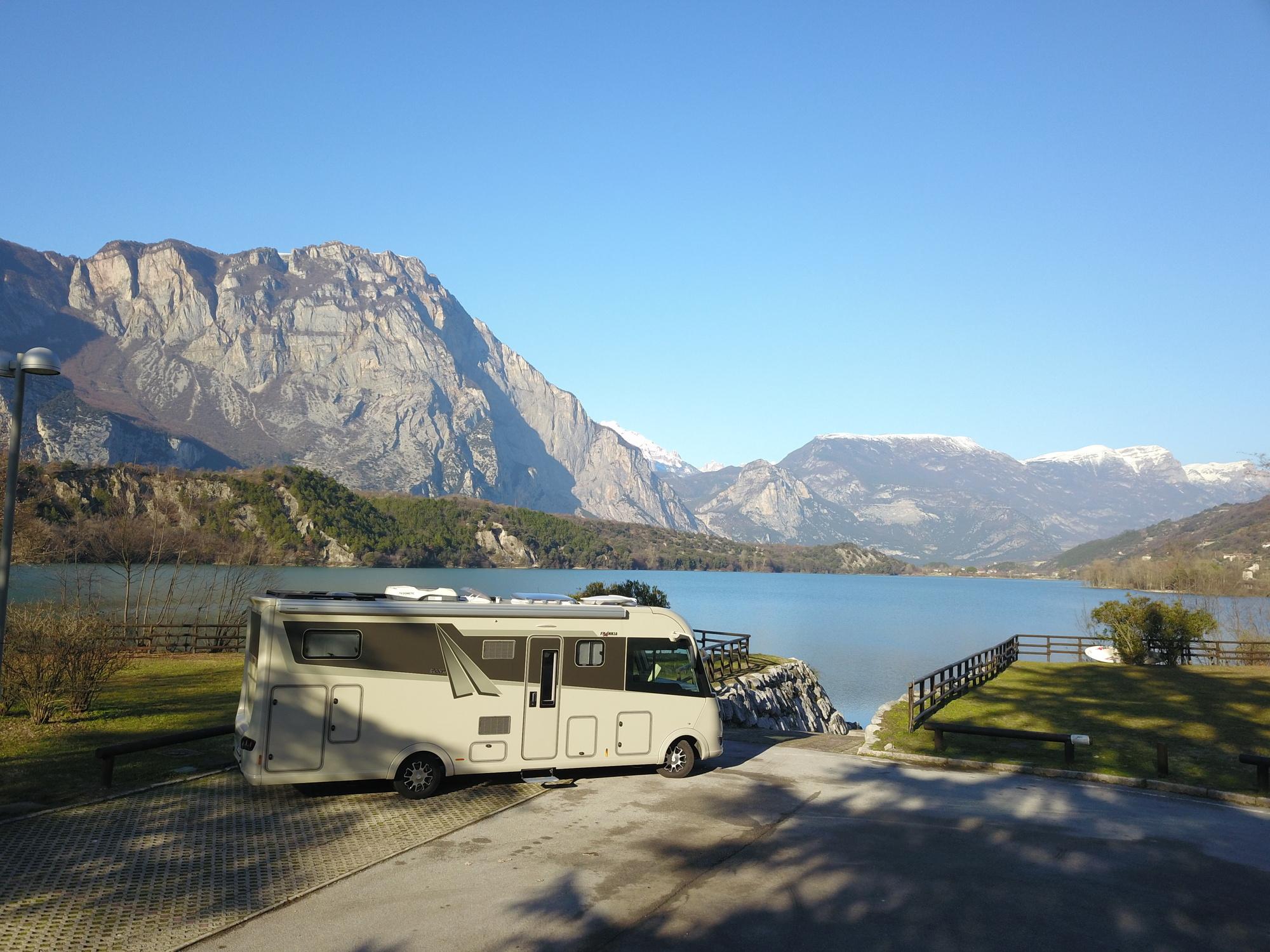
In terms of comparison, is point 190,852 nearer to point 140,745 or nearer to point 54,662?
point 140,745

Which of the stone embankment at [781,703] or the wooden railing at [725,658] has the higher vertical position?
the wooden railing at [725,658]

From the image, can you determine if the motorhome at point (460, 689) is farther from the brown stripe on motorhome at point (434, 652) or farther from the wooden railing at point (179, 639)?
the wooden railing at point (179, 639)

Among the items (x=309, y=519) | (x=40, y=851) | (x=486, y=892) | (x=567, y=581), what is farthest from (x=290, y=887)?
(x=309, y=519)

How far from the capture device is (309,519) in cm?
14188

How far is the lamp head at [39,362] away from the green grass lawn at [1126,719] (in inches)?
590

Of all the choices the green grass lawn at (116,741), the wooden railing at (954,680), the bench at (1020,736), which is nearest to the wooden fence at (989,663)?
the wooden railing at (954,680)

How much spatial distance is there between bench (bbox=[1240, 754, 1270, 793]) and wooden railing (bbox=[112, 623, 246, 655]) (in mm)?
27831

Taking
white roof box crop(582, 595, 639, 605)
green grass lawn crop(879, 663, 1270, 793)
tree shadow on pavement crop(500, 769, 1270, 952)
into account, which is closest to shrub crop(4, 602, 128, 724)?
white roof box crop(582, 595, 639, 605)

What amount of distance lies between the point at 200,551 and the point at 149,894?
61.3 m

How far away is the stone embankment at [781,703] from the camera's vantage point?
26.6m

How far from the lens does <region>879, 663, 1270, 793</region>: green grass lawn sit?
49.8 feet

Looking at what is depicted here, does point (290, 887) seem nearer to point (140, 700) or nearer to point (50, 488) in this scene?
point (140, 700)

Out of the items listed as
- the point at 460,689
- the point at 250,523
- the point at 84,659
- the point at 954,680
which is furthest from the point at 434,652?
the point at 250,523

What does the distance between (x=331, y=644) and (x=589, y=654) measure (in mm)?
3645
